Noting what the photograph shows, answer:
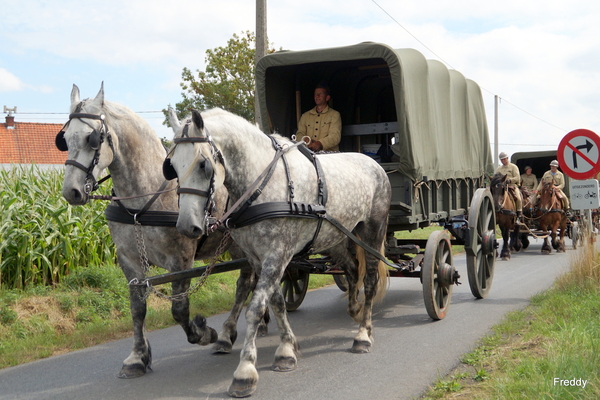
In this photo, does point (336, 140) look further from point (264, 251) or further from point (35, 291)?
point (35, 291)

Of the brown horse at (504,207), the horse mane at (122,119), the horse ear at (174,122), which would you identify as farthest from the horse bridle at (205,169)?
the brown horse at (504,207)

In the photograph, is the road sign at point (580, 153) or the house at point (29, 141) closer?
the road sign at point (580, 153)

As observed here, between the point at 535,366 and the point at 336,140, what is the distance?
3.63m

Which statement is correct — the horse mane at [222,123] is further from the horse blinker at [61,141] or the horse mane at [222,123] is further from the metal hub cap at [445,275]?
the metal hub cap at [445,275]

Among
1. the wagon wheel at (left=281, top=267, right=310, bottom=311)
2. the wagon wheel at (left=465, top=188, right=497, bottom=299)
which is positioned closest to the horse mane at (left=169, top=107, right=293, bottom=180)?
the wagon wheel at (left=281, top=267, right=310, bottom=311)

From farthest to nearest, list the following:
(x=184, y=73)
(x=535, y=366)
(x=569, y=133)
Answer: (x=184, y=73) → (x=569, y=133) → (x=535, y=366)

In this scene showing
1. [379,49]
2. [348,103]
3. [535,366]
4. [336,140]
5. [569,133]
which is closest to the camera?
[535,366]

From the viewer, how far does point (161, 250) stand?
15.9 feet

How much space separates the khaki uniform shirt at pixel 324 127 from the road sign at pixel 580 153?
3.07m

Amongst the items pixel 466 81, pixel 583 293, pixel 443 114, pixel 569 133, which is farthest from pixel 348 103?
pixel 583 293

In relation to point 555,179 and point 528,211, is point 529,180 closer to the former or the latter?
point 555,179

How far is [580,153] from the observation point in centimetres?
778

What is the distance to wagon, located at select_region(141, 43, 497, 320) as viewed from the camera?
6590mm

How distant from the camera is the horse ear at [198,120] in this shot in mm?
4020
